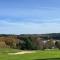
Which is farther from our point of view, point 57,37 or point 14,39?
point 57,37

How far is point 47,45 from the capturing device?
40.1 m

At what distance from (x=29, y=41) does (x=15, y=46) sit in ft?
8.01

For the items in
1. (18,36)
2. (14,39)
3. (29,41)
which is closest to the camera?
(29,41)

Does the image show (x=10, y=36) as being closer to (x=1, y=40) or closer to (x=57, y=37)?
(x=1, y=40)

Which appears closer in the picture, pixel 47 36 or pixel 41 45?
pixel 41 45

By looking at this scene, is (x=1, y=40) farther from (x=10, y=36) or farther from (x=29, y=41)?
(x=29, y=41)

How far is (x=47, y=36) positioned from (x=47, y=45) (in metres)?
5.83

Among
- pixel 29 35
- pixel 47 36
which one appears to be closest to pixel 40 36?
pixel 47 36

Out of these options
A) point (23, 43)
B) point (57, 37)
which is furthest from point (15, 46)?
point (57, 37)

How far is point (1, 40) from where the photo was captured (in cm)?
4181

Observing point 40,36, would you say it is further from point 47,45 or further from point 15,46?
point 15,46

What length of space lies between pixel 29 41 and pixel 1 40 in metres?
6.31

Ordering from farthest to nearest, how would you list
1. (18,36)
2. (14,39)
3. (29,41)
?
1. (18,36)
2. (14,39)
3. (29,41)

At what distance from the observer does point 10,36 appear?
43.4 m
